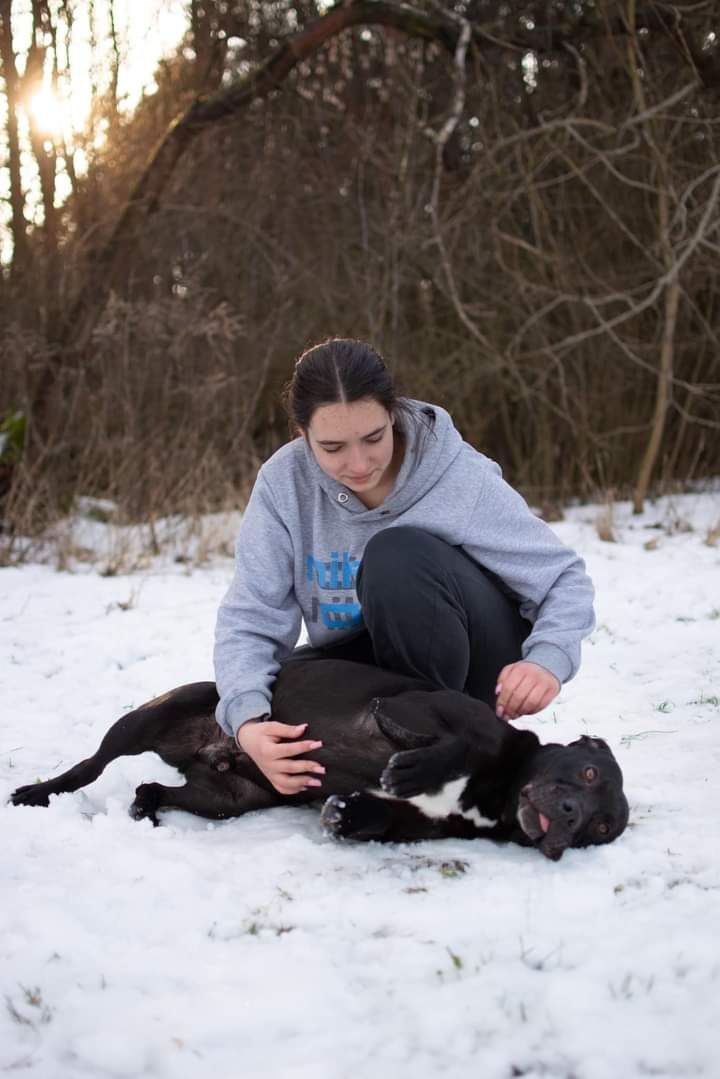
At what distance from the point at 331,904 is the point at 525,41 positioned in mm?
7151

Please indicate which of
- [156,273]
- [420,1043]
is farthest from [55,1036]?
[156,273]

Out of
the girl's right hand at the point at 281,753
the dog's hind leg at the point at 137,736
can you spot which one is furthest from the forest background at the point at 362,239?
the girl's right hand at the point at 281,753

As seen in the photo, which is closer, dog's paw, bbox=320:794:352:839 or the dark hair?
dog's paw, bbox=320:794:352:839

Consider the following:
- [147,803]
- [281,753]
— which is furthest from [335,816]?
[147,803]

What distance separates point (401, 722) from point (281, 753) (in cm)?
28

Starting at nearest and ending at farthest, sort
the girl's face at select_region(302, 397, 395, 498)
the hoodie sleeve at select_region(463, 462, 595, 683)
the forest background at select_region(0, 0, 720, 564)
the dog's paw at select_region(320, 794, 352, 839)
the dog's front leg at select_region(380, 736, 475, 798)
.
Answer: the dog's front leg at select_region(380, 736, 475, 798) → the dog's paw at select_region(320, 794, 352, 839) → the girl's face at select_region(302, 397, 395, 498) → the hoodie sleeve at select_region(463, 462, 595, 683) → the forest background at select_region(0, 0, 720, 564)

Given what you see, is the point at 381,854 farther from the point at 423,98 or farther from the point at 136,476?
the point at 423,98

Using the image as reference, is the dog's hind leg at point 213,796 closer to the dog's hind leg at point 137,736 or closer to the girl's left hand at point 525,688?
the dog's hind leg at point 137,736

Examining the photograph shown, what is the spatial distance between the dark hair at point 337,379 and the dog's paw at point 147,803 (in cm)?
101

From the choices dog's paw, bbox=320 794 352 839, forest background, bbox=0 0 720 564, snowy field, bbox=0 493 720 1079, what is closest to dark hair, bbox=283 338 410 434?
dog's paw, bbox=320 794 352 839

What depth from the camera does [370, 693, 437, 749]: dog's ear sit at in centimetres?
234

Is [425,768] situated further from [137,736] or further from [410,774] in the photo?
[137,736]

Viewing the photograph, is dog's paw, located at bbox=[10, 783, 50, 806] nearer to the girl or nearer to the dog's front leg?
the girl

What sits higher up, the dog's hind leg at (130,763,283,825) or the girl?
the girl
